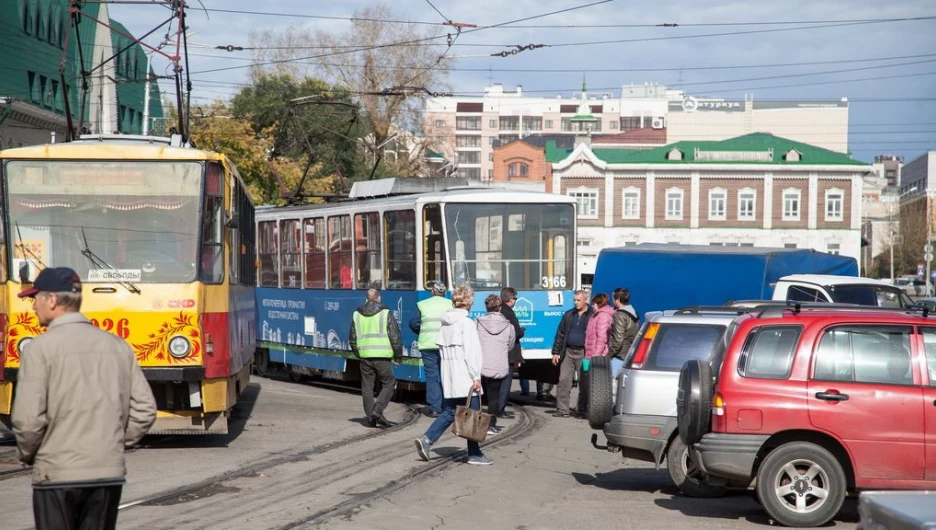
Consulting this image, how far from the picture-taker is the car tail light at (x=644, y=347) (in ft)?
37.0

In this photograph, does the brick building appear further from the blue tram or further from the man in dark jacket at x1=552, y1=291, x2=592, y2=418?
the man in dark jacket at x1=552, y1=291, x2=592, y2=418

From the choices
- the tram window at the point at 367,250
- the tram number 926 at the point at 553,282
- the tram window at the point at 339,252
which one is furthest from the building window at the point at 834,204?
the tram window at the point at 367,250

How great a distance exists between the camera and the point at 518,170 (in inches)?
4938

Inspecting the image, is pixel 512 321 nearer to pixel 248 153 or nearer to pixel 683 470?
pixel 683 470

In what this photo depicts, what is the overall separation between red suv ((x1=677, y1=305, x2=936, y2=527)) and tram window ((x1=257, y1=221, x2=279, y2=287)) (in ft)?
51.3

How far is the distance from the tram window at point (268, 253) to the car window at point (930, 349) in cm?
1624

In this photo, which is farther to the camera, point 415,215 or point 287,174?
point 287,174

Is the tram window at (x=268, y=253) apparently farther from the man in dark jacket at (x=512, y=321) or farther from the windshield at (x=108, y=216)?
the windshield at (x=108, y=216)

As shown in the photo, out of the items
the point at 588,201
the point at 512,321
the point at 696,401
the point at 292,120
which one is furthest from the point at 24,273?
the point at 588,201

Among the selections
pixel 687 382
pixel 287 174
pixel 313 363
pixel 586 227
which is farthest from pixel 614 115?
pixel 687 382

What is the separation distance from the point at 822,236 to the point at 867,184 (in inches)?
2655

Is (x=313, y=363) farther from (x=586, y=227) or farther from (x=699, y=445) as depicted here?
(x=586, y=227)

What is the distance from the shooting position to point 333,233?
21703 mm

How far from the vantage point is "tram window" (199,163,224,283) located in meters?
13.2
